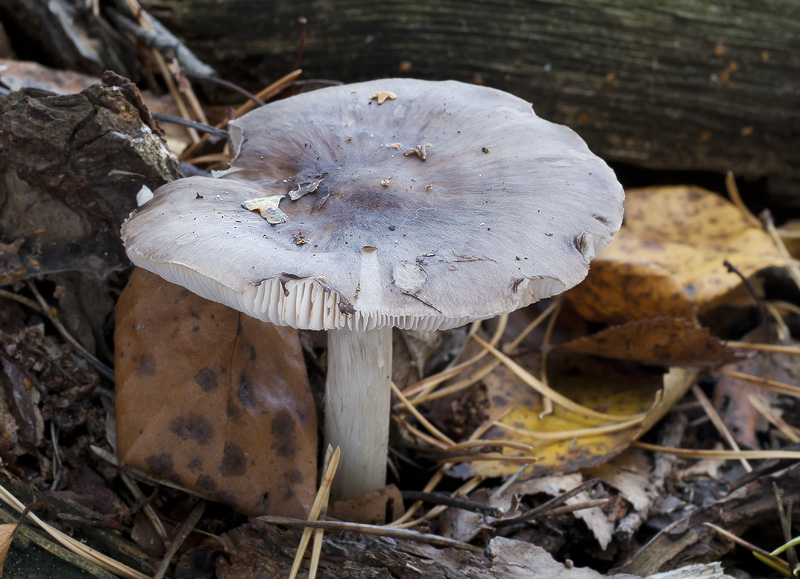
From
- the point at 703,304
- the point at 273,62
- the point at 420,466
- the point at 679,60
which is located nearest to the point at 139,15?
the point at 273,62

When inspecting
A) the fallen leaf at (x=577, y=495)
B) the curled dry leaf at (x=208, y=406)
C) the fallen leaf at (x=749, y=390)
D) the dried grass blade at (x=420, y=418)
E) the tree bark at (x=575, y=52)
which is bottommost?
the fallen leaf at (x=749, y=390)

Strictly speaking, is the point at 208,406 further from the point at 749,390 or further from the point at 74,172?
the point at 749,390

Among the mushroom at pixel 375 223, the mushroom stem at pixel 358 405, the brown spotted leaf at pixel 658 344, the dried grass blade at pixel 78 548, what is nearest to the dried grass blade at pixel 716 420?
the brown spotted leaf at pixel 658 344

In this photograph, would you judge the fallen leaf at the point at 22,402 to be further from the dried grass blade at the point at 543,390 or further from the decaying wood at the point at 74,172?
the dried grass blade at the point at 543,390

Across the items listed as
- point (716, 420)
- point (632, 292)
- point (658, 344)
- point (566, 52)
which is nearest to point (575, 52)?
point (566, 52)

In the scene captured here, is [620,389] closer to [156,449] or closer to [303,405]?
[303,405]

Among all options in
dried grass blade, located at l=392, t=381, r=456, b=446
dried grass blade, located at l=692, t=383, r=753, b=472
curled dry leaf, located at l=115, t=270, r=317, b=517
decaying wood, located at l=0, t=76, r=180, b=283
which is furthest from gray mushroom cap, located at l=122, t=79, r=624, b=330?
dried grass blade, located at l=692, t=383, r=753, b=472

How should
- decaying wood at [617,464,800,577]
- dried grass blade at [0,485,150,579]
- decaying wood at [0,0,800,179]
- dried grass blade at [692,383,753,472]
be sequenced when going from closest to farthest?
1. dried grass blade at [0,485,150,579]
2. decaying wood at [617,464,800,577]
3. dried grass blade at [692,383,753,472]
4. decaying wood at [0,0,800,179]

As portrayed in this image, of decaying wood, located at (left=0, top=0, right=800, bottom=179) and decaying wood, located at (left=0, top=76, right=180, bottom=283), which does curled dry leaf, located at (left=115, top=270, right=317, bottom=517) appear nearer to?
decaying wood, located at (left=0, top=76, right=180, bottom=283)
